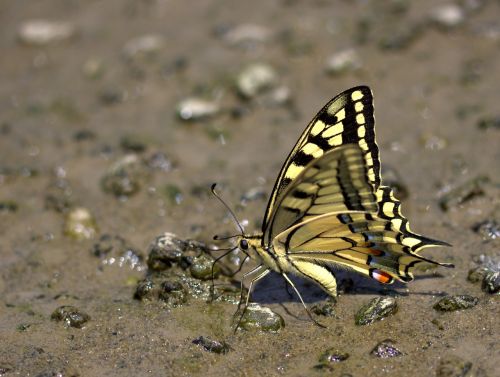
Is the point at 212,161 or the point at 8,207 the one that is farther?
the point at 212,161

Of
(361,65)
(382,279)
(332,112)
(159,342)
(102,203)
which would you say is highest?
(361,65)

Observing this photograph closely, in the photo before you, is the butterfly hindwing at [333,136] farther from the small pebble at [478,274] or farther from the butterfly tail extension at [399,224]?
the small pebble at [478,274]

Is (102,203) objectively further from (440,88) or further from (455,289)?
(440,88)

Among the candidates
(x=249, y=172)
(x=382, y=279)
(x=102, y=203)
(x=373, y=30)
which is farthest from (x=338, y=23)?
(x=382, y=279)

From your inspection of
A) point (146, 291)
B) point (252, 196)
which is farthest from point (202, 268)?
point (252, 196)

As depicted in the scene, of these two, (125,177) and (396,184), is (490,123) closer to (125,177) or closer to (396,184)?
(396,184)

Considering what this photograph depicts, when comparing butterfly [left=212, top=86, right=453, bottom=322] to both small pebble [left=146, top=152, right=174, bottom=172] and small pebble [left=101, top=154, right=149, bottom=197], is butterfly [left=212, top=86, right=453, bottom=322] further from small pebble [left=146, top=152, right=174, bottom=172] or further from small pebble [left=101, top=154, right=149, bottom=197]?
small pebble [left=146, top=152, right=174, bottom=172]

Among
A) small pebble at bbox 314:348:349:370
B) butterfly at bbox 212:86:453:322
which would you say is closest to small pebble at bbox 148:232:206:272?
butterfly at bbox 212:86:453:322
